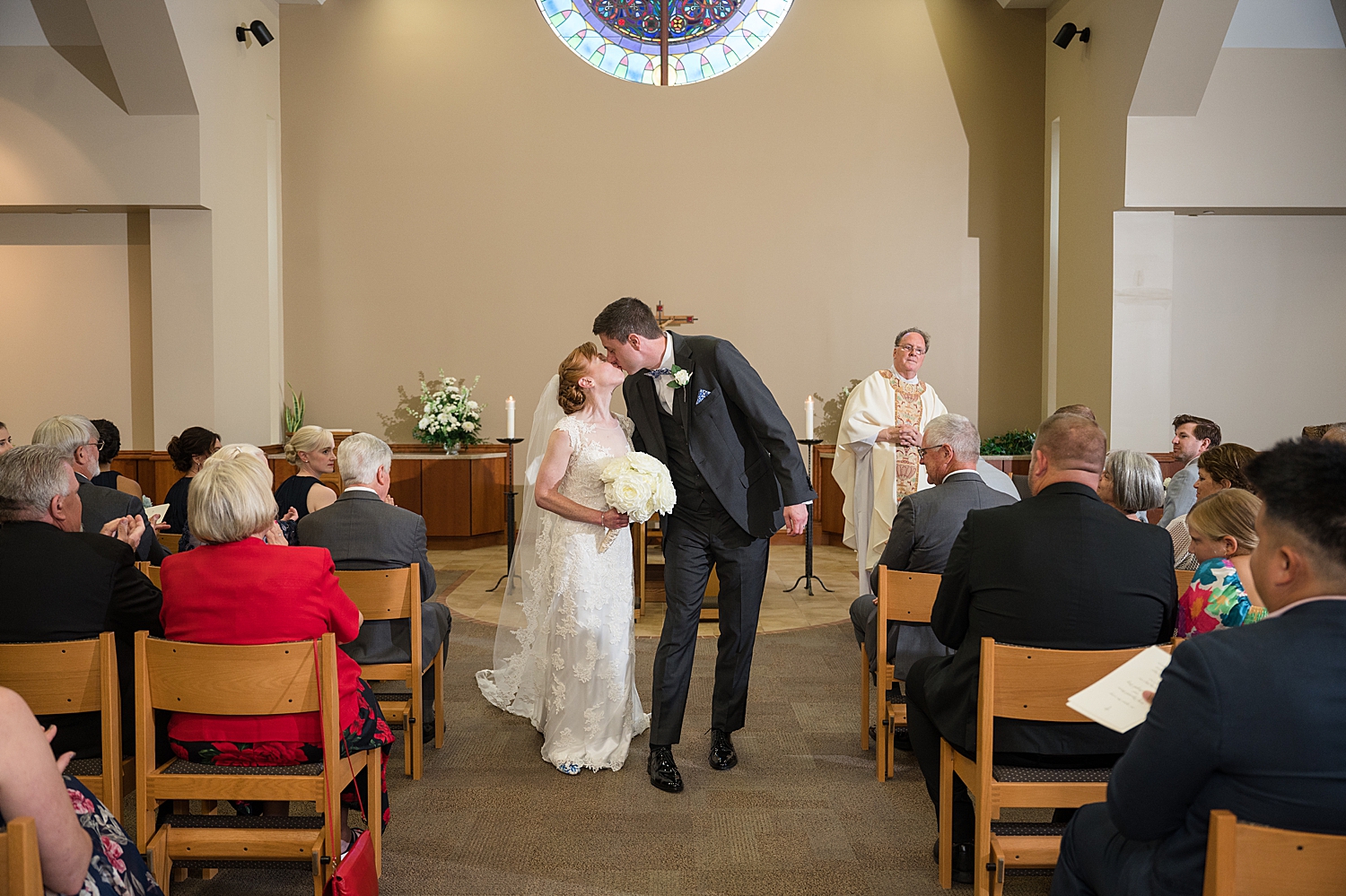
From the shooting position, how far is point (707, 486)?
3609mm

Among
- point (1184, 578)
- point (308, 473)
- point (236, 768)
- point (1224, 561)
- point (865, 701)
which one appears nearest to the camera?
point (236, 768)

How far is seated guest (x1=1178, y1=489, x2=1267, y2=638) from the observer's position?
2430 millimetres

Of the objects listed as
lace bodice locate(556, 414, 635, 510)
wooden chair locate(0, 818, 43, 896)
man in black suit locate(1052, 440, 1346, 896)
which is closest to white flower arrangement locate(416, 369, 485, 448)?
lace bodice locate(556, 414, 635, 510)

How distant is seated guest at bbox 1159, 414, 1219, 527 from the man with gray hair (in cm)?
154

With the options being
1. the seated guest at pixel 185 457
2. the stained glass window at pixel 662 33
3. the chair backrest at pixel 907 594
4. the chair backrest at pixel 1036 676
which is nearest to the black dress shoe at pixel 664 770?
the chair backrest at pixel 907 594

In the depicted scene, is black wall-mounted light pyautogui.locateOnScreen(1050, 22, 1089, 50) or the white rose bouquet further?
black wall-mounted light pyautogui.locateOnScreen(1050, 22, 1089, 50)

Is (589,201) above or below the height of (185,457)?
above

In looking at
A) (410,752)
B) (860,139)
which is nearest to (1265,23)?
(860,139)

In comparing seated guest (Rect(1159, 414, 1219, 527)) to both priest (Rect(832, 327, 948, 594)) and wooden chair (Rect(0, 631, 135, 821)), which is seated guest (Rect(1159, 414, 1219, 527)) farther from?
wooden chair (Rect(0, 631, 135, 821))

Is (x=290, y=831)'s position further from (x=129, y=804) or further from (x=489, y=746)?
(x=489, y=746)

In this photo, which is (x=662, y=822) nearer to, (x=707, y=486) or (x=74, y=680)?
(x=707, y=486)

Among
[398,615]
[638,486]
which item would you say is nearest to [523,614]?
[398,615]

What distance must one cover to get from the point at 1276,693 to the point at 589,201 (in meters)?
8.43

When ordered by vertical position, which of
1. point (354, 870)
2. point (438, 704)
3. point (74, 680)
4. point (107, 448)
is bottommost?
point (438, 704)
